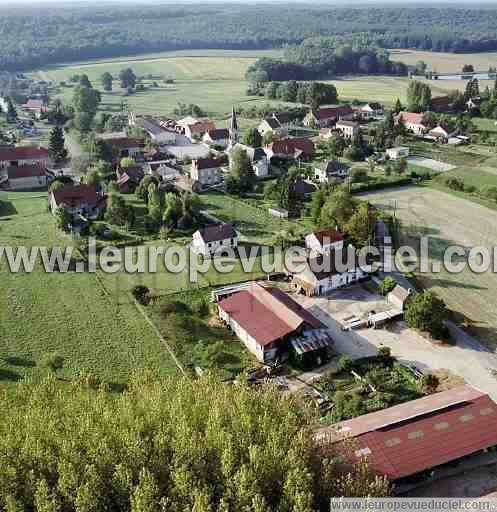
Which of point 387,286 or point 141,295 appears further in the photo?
point 387,286

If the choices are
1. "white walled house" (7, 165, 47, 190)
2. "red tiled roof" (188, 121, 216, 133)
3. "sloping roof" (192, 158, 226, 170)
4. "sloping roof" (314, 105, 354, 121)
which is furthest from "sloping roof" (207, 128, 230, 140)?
"white walled house" (7, 165, 47, 190)

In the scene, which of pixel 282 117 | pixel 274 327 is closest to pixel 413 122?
pixel 282 117

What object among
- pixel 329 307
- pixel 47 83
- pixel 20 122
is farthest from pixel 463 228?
pixel 47 83

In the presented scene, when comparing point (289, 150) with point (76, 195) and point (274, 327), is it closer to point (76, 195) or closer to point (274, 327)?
point (76, 195)

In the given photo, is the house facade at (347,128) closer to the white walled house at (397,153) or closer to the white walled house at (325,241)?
the white walled house at (397,153)

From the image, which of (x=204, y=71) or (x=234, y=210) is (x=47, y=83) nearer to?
(x=204, y=71)

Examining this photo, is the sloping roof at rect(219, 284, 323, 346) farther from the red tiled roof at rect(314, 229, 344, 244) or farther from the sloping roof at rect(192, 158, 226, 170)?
the sloping roof at rect(192, 158, 226, 170)
